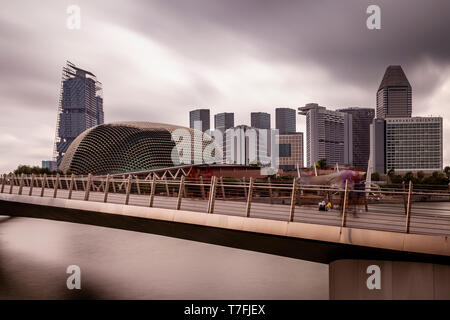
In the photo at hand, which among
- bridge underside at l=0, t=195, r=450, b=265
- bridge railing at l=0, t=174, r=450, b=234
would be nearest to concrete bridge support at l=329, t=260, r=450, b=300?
bridge underside at l=0, t=195, r=450, b=265

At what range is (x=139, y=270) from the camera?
31125 millimetres

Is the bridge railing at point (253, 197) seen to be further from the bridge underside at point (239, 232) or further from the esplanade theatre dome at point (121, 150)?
the esplanade theatre dome at point (121, 150)

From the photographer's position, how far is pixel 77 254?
122 ft

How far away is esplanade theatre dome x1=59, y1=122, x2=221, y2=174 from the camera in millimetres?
119375

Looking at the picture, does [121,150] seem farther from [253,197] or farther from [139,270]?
[253,197]

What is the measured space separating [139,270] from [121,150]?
9345 cm

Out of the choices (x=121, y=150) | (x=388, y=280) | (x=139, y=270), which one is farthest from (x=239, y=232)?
(x=121, y=150)

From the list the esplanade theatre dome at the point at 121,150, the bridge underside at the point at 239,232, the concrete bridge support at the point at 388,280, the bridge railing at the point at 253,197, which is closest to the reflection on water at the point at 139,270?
the bridge railing at the point at 253,197

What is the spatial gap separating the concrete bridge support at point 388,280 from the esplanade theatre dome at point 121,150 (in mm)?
113064

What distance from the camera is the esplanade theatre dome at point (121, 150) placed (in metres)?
119

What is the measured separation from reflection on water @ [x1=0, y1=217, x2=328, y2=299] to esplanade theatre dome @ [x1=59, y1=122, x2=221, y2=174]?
233 ft

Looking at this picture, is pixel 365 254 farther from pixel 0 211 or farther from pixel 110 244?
pixel 110 244

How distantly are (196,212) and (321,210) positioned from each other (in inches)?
172
